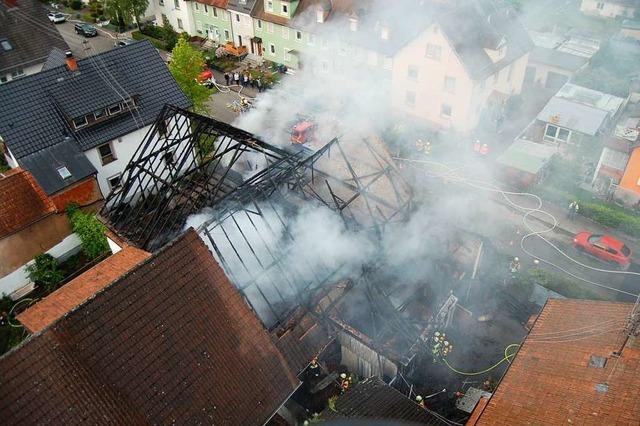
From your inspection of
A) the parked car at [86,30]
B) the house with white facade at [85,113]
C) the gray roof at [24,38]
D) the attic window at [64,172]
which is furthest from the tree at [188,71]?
the parked car at [86,30]

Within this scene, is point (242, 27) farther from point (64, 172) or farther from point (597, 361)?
point (597, 361)

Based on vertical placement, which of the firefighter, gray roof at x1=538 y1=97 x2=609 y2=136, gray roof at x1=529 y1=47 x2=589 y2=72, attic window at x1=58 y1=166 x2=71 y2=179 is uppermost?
attic window at x1=58 y1=166 x2=71 y2=179

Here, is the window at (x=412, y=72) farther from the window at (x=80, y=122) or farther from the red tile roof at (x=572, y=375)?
the red tile roof at (x=572, y=375)

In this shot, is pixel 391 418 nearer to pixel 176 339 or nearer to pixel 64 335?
pixel 176 339

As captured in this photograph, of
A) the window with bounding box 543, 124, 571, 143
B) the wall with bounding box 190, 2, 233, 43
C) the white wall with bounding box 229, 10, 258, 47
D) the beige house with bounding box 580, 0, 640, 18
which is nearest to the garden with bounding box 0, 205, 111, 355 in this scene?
the white wall with bounding box 229, 10, 258, 47

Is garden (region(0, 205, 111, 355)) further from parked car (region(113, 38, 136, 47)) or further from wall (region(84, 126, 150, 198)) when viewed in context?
parked car (region(113, 38, 136, 47))

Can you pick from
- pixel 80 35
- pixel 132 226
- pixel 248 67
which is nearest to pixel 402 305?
pixel 132 226
